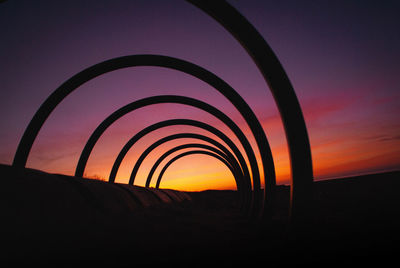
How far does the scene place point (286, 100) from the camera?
3025mm

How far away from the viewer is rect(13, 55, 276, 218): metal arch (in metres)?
5.78

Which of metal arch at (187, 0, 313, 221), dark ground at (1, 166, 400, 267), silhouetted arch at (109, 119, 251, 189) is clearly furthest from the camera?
silhouetted arch at (109, 119, 251, 189)

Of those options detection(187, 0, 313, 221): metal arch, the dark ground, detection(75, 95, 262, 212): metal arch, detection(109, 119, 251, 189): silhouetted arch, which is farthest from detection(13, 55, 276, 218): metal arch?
detection(109, 119, 251, 189): silhouetted arch

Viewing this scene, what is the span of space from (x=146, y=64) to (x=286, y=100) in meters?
4.22

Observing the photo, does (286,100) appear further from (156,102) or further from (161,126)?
(161,126)

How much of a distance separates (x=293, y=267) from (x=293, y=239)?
68cm

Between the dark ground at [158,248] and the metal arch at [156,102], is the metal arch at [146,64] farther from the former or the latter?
the dark ground at [158,248]

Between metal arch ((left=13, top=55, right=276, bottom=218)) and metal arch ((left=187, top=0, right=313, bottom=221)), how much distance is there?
9.56 feet

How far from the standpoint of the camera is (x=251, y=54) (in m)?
3.18

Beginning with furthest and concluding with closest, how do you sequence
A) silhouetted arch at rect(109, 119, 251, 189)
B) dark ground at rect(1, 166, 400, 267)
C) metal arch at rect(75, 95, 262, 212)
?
silhouetted arch at rect(109, 119, 251, 189), metal arch at rect(75, 95, 262, 212), dark ground at rect(1, 166, 400, 267)

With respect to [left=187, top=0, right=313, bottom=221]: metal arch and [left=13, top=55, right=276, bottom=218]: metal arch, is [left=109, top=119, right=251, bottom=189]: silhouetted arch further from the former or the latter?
[left=187, top=0, right=313, bottom=221]: metal arch

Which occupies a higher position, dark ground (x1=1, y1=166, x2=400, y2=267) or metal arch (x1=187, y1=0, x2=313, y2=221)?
metal arch (x1=187, y1=0, x2=313, y2=221)

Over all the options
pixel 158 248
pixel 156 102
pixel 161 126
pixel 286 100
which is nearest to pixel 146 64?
pixel 156 102

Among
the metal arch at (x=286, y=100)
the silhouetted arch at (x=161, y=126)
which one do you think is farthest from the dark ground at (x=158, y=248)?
the silhouetted arch at (x=161, y=126)
